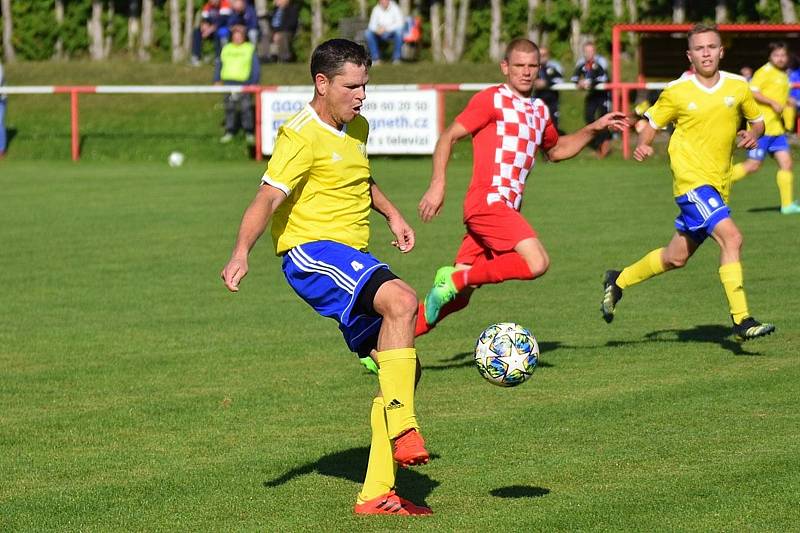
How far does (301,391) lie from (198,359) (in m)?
1.41

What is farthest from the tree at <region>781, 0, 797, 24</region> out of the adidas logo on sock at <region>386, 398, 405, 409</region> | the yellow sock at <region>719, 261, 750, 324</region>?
the adidas logo on sock at <region>386, 398, 405, 409</region>

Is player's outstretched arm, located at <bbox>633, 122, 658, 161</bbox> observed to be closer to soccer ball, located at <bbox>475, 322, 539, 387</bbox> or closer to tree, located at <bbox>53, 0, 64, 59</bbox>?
soccer ball, located at <bbox>475, 322, 539, 387</bbox>

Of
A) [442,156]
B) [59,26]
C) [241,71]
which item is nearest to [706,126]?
[442,156]

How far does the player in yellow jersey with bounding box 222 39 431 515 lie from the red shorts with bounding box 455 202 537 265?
2.94 m

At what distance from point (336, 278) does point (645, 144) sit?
14.3ft

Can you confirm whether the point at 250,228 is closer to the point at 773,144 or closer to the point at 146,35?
the point at 773,144

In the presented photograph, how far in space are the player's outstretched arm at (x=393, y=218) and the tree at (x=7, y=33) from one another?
120 feet

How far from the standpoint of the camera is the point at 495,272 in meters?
9.58

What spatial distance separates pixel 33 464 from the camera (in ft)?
23.9

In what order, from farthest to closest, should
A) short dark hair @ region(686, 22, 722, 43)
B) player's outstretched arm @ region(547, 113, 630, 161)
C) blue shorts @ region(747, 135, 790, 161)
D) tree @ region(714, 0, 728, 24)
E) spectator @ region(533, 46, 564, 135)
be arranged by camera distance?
1. tree @ region(714, 0, 728, 24)
2. spectator @ region(533, 46, 564, 135)
3. blue shorts @ region(747, 135, 790, 161)
4. short dark hair @ region(686, 22, 722, 43)
5. player's outstretched arm @ region(547, 113, 630, 161)

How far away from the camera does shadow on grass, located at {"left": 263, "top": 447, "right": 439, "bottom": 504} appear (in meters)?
6.68

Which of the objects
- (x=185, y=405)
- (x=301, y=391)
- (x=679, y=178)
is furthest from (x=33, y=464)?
(x=679, y=178)

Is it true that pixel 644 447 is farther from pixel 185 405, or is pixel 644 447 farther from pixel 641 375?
pixel 185 405

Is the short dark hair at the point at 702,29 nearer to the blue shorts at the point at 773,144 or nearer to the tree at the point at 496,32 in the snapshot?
the blue shorts at the point at 773,144
